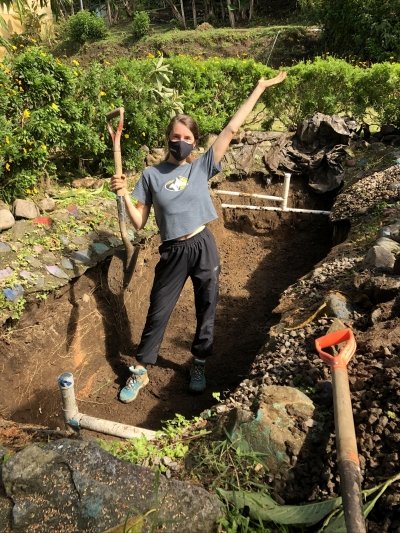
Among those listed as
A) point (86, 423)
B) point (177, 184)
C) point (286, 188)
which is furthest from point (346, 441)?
point (286, 188)

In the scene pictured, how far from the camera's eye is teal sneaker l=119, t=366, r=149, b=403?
12.4ft

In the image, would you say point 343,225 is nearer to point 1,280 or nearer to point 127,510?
point 1,280

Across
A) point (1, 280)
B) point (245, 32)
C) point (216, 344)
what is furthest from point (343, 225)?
point (245, 32)

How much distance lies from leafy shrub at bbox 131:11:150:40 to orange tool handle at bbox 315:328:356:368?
83.7ft

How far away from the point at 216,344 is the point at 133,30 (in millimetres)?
24457

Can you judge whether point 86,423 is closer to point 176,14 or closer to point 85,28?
point 85,28

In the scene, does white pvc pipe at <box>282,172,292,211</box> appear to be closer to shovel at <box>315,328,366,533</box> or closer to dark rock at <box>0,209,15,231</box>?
dark rock at <box>0,209,15,231</box>

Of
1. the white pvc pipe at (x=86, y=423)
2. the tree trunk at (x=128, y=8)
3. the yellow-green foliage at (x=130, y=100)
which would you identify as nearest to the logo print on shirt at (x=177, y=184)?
the white pvc pipe at (x=86, y=423)

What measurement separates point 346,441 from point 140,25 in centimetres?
2625

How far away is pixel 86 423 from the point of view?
105 inches

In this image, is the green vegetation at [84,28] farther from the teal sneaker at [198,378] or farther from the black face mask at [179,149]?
the teal sneaker at [198,378]

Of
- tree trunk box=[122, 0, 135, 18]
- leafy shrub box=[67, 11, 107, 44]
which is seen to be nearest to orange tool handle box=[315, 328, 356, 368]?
leafy shrub box=[67, 11, 107, 44]

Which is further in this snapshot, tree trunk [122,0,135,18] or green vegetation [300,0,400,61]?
tree trunk [122,0,135,18]

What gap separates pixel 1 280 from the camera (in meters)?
3.68
